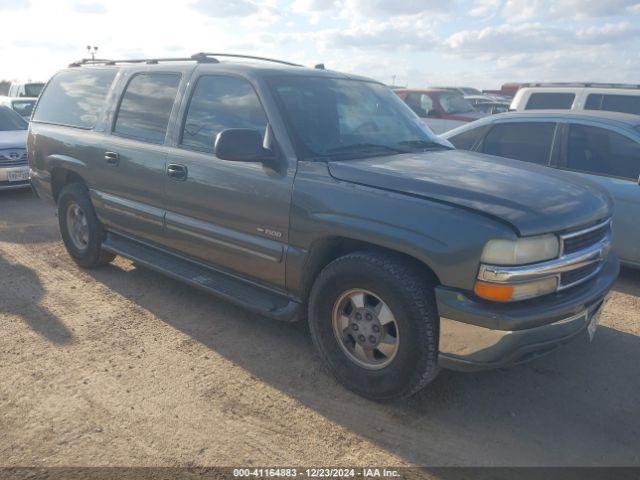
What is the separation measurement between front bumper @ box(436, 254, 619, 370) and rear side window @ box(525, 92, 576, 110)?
6418 millimetres

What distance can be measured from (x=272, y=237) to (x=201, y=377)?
99cm

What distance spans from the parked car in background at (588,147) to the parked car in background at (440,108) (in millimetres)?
6534

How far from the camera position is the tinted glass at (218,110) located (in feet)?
12.6

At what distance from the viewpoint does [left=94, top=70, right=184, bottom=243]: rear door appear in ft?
14.4

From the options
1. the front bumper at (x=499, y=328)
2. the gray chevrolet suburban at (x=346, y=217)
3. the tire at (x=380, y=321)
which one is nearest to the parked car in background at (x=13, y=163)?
the gray chevrolet suburban at (x=346, y=217)

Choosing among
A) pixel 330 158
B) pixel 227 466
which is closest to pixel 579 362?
pixel 330 158

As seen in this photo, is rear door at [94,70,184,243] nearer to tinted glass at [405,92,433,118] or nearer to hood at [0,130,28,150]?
hood at [0,130,28,150]

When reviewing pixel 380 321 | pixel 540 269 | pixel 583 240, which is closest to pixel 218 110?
pixel 380 321

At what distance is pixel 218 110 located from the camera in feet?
13.3

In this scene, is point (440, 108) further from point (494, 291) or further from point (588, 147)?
point (494, 291)

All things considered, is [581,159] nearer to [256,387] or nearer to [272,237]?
[272,237]

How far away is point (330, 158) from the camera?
11.6 ft

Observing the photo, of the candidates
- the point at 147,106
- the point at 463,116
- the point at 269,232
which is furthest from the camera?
the point at 463,116

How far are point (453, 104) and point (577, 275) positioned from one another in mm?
10865
